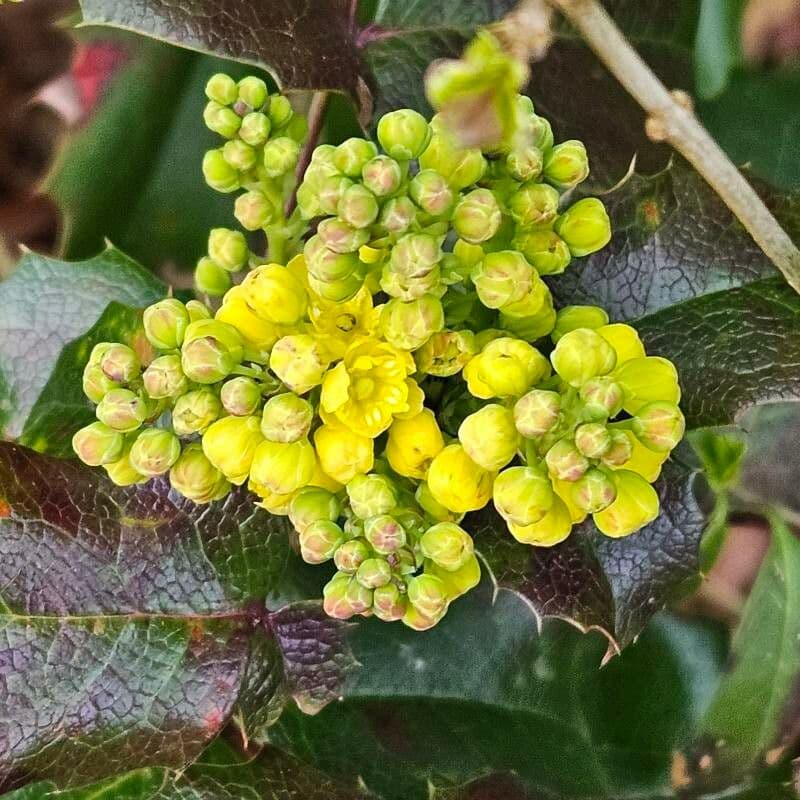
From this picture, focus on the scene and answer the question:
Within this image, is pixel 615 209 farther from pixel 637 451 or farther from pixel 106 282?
pixel 106 282

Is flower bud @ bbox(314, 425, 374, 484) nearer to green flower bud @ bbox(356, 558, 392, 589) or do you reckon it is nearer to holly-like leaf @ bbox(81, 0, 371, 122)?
green flower bud @ bbox(356, 558, 392, 589)

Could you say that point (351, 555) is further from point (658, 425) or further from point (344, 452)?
point (658, 425)

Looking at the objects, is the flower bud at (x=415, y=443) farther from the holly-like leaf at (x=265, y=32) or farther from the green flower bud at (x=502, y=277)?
the holly-like leaf at (x=265, y=32)

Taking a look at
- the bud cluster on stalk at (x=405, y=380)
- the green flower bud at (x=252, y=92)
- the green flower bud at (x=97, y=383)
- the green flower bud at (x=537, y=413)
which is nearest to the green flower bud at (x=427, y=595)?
the bud cluster on stalk at (x=405, y=380)

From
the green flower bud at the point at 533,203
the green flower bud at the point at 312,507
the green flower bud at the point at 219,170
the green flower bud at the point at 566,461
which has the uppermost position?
the green flower bud at the point at 533,203

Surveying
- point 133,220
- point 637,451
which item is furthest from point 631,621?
point 133,220

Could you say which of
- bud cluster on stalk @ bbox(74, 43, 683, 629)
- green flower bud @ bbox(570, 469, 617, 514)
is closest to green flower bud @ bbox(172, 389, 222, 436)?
bud cluster on stalk @ bbox(74, 43, 683, 629)
